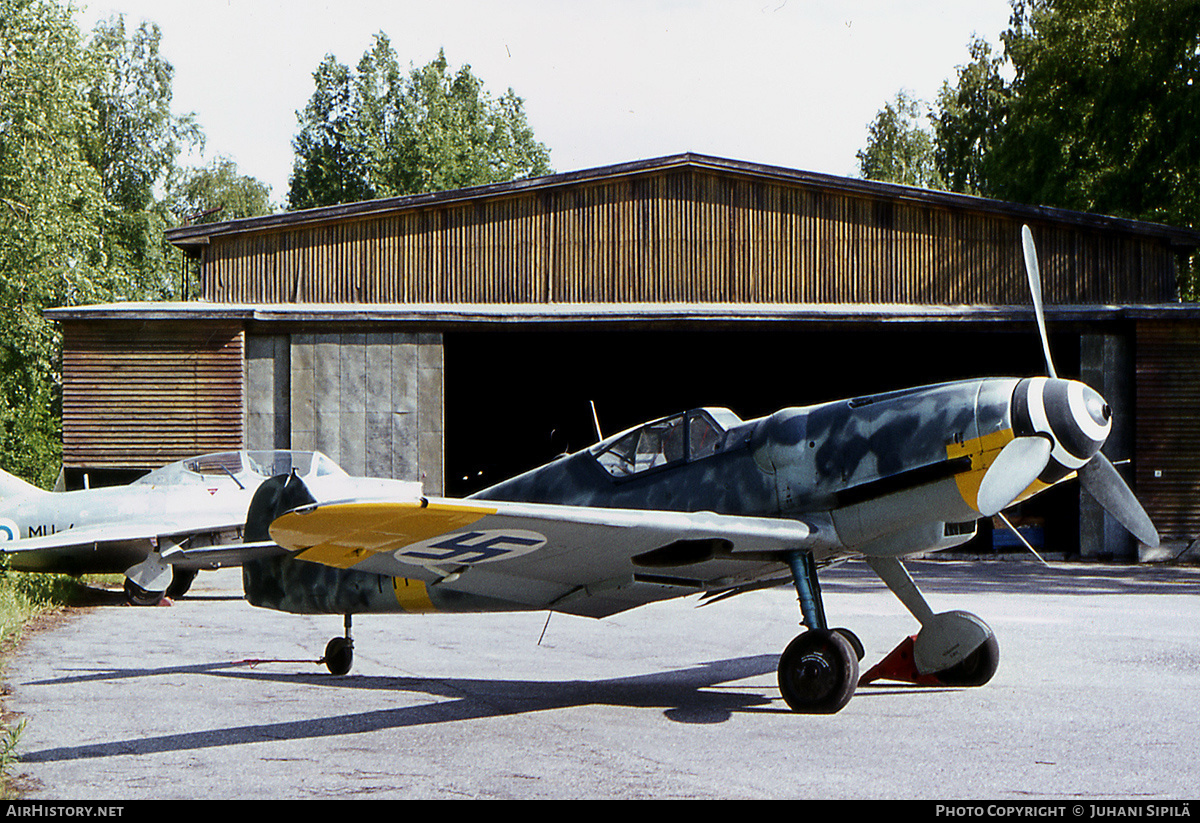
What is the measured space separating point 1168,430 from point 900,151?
4409 cm

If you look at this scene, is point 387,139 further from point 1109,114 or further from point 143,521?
point 143,521

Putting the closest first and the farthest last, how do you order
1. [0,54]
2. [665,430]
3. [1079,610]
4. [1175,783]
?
[1175,783]
[665,430]
[1079,610]
[0,54]

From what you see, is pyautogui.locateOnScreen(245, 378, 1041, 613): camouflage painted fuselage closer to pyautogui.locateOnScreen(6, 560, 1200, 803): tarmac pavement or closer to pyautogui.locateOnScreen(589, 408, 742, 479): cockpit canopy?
pyautogui.locateOnScreen(589, 408, 742, 479): cockpit canopy

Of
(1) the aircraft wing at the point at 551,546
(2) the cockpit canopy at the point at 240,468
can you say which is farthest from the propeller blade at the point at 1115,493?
(2) the cockpit canopy at the point at 240,468

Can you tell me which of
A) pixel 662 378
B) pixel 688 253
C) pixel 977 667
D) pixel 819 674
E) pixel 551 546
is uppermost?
pixel 688 253

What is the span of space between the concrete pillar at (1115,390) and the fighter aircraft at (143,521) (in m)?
14.4

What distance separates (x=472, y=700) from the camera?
825cm

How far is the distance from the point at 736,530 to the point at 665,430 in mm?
1445

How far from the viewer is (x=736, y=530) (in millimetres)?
7184

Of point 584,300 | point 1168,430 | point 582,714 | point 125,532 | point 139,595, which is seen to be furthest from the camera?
point 584,300

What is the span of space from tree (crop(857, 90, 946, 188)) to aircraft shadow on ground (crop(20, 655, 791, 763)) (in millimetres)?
56692

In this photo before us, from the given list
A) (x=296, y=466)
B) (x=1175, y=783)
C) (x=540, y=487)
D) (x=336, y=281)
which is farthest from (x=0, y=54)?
(x=1175, y=783)

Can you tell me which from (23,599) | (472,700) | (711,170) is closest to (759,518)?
(472,700)

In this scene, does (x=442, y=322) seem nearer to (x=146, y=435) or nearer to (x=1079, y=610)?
(x=146, y=435)
